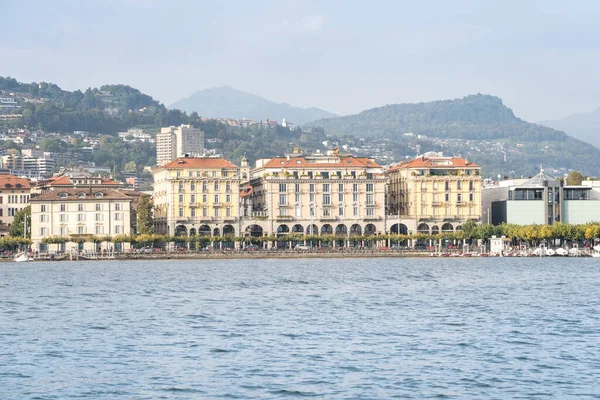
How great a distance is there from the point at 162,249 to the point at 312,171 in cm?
2112

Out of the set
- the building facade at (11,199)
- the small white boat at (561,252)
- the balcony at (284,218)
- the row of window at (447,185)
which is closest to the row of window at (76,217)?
the balcony at (284,218)

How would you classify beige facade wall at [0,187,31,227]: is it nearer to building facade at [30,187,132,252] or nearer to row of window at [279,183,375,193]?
building facade at [30,187,132,252]

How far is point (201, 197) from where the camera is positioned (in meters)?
150

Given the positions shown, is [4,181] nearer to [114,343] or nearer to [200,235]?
[200,235]

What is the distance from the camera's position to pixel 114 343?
50.5 m

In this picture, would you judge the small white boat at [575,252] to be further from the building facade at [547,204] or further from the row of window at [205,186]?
the row of window at [205,186]

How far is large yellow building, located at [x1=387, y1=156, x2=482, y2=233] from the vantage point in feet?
505

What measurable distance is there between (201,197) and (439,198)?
28789 mm

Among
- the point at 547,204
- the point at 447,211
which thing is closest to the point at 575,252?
the point at 547,204

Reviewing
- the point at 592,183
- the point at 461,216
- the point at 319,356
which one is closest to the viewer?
the point at 319,356

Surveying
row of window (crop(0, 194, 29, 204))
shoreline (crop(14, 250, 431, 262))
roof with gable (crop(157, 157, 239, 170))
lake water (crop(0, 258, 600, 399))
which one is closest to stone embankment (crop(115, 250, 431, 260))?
shoreline (crop(14, 250, 431, 262))

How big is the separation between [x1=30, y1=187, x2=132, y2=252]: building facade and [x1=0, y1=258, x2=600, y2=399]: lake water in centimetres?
5159

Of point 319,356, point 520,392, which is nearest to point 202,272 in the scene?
point 319,356

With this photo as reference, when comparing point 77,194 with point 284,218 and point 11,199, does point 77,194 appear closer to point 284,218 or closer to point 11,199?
point 284,218
